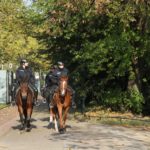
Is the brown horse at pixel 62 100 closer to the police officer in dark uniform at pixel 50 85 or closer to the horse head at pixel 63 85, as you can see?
the horse head at pixel 63 85

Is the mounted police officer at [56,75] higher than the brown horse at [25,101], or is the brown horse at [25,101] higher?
the mounted police officer at [56,75]

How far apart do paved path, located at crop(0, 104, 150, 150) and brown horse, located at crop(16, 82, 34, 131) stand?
0.42m

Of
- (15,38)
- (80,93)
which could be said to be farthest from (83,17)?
(15,38)

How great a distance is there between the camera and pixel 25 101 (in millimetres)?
19844

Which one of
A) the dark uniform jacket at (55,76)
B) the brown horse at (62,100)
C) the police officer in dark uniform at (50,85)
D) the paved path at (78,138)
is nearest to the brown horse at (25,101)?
the paved path at (78,138)

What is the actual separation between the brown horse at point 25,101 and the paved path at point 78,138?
422 mm

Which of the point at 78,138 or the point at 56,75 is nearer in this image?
the point at 78,138

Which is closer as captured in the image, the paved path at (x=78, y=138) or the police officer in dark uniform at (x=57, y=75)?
the paved path at (x=78, y=138)

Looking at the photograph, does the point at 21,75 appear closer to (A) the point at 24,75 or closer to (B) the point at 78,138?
(A) the point at 24,75

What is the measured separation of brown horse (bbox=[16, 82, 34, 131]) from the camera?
64.1 ft

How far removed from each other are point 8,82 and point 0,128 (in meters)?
18.8

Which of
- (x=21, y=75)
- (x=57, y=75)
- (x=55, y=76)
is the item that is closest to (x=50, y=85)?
(x=55, y=76)

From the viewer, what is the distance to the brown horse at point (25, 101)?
19.5 m

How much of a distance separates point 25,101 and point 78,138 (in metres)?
3.52
